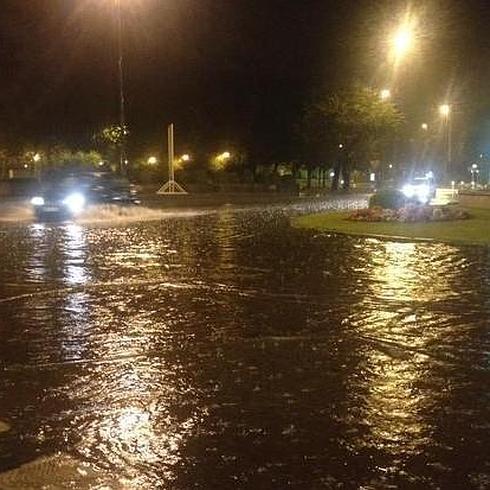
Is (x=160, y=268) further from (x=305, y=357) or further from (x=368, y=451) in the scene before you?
(x=368, y=451)

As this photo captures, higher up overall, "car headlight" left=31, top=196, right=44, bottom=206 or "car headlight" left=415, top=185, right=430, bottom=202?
"car headlight" left=31, top=196, right=44, bottom=206

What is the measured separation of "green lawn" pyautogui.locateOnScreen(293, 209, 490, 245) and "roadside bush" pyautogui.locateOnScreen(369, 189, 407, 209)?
81.0 inches

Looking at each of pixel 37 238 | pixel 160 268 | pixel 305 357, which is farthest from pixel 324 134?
pixel 305 357

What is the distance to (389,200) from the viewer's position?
32688 mm

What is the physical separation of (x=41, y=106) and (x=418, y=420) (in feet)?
201

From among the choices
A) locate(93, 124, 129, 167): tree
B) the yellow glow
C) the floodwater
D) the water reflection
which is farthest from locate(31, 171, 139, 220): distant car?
the yellow glow

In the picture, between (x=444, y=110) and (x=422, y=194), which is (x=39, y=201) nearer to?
(x=422, y=194)

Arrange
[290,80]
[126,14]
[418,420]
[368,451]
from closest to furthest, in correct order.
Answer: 1. [368,451]
2. [418,420]
3. [126,14]
4. [290,80]

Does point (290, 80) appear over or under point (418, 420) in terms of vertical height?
over

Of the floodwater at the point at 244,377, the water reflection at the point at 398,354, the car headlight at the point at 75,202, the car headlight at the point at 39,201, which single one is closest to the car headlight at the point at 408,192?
the car headlight at the point at 75,202

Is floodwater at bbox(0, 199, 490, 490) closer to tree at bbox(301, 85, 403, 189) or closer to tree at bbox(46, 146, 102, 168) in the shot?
tree at bbox(301, 85, 403, 189)

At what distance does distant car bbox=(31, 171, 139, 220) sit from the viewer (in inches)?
1321

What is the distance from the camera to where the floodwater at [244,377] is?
555 cm

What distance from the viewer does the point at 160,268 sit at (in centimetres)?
1661
